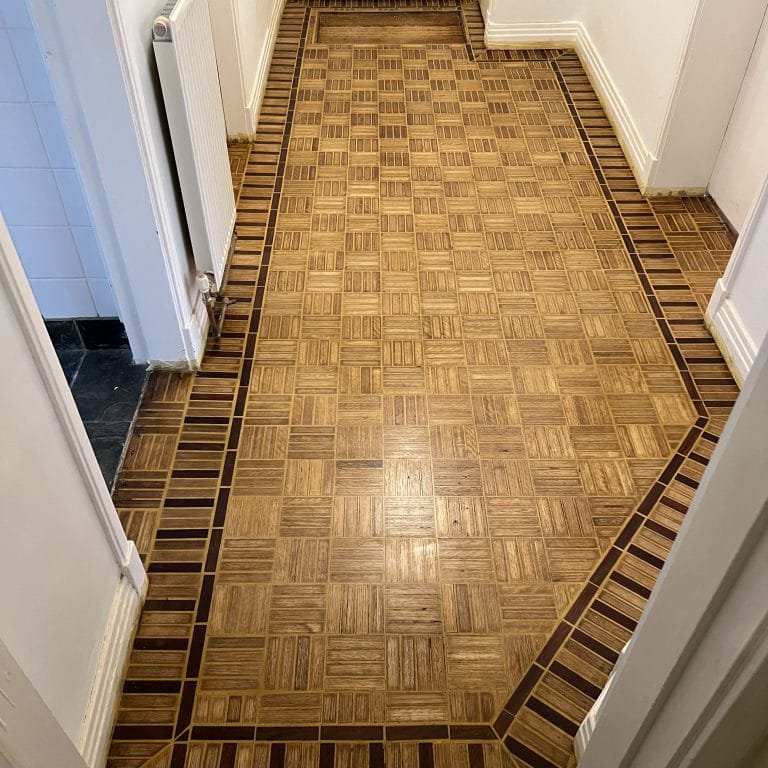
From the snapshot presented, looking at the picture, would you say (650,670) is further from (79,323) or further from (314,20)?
(314,20)

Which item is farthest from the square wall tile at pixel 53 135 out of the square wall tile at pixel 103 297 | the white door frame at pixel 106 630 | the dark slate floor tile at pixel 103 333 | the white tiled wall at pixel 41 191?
the white door frame at pixel 106 630

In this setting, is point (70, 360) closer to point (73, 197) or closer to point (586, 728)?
point (73, 197)

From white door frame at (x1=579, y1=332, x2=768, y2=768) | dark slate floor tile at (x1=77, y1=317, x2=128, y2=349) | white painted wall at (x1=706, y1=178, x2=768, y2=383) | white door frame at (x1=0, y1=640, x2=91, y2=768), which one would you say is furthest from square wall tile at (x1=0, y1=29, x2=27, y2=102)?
white painted wall at (x1=706, y1=178, x2=768, y2=383)

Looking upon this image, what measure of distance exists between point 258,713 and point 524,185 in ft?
8.45

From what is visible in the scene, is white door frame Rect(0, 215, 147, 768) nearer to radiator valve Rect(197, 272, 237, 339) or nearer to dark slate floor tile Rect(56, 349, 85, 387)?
dark slate floor tile Rect(56, 349, 85, 387)

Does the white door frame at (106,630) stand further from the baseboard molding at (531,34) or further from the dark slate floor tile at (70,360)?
the baseboard molding at (531,34)

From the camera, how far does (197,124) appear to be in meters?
2.28

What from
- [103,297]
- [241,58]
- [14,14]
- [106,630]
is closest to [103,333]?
[103,297]

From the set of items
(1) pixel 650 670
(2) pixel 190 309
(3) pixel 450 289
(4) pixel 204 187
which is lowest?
(3) pixel 450 289

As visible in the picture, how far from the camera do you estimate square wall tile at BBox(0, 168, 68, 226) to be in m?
2.17

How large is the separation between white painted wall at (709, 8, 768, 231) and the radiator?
1.97 metres

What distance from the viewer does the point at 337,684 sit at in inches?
70.4

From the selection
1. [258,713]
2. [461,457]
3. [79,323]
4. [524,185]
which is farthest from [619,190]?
[258,713]

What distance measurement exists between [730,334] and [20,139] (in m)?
2.35
